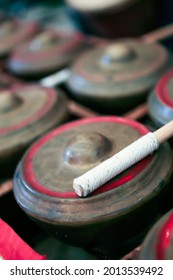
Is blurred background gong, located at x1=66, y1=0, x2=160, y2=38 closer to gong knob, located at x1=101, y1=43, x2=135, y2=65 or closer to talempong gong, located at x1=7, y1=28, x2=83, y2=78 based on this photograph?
talempong gong, located at x1=7, y1=28, x2=83, y2=78

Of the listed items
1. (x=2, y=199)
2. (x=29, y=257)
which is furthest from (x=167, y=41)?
(x=29, y=257)

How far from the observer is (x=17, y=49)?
9.83ft

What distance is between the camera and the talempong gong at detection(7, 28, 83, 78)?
270 centimetres

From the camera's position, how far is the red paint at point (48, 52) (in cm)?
274

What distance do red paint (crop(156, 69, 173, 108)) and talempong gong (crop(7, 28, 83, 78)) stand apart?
38.6 inches

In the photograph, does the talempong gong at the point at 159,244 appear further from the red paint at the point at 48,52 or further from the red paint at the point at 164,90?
the red paint at the point at 48,52

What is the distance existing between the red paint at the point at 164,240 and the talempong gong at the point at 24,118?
0.90 m

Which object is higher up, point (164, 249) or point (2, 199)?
point (164, 249)

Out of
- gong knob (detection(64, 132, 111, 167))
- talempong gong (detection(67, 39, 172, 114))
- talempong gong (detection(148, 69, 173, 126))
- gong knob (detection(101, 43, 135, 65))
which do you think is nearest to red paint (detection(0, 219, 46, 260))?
gong knob (detection(64, 132, 111, 167))

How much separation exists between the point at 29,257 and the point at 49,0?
405cm

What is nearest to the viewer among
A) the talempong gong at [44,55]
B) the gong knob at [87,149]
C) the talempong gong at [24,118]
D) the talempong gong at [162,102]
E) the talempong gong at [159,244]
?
the talempong gong at [159,244]

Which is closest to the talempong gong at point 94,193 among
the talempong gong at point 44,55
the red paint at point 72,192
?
the red paint at point 72,192

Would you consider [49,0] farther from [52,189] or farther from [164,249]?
[164,249]
